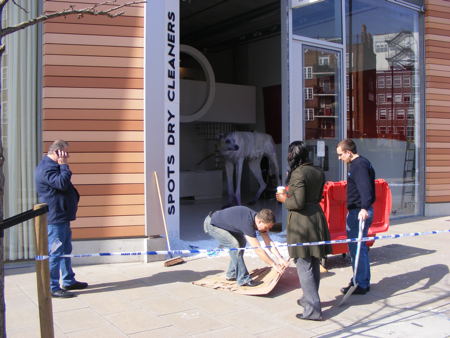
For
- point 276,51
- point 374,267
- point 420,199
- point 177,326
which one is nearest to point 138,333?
point 177,326

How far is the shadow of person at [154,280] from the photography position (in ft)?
17.0

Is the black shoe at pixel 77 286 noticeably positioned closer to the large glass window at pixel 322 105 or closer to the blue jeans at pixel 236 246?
the blue jeans at pixel 236 246

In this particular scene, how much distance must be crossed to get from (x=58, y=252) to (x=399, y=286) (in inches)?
147

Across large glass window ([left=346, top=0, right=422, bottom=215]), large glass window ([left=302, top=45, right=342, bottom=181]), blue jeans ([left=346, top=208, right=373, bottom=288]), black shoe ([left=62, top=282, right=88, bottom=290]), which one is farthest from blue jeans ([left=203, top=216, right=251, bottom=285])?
large glass window ([left=346, top=0, right=422, bottom=215])

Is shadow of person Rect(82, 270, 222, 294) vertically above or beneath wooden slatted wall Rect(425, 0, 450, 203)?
beneath

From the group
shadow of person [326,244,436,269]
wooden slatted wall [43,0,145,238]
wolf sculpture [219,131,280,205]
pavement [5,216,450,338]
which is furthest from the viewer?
wolf sculpture [219,131,280,205]

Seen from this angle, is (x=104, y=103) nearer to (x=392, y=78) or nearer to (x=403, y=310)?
(x=403, y=310)

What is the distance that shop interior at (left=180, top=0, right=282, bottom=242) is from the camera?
1312 centimetres

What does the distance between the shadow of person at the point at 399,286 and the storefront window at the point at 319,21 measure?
4475mm

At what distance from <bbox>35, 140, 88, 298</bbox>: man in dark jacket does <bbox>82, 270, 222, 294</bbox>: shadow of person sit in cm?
37

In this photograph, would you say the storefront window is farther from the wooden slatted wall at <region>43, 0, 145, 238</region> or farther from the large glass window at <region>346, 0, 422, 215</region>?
the wooden slatted wall at <region>43, 0, 145, 238</region>

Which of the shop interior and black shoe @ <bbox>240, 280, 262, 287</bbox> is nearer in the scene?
black shoe @ <bbox>240, 280, 262, 287</bbox>

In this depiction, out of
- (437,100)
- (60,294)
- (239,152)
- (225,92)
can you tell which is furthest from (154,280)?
(225,92)

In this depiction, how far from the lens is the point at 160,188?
6.39 m
